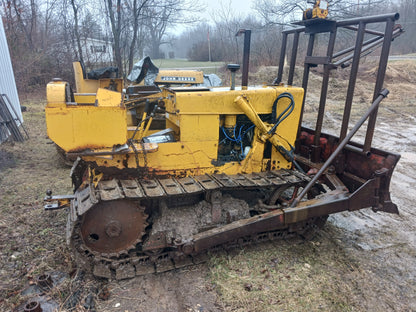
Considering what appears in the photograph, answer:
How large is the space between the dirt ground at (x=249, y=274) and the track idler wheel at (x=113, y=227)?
14.1 inches

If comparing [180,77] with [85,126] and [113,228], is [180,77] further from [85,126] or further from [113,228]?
[113,228]

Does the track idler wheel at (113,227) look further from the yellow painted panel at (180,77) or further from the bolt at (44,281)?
the yellow painted panel at (180,77)

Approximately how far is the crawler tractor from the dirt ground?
23cm

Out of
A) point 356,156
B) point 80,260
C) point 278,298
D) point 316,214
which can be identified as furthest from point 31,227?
point 356,156

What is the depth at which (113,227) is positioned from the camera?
340cm

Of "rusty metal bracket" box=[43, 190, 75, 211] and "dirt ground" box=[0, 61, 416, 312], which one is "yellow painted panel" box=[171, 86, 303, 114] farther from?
"dirt ground" box=[0, 61, 416, 312]

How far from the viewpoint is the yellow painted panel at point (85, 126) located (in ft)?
10.4

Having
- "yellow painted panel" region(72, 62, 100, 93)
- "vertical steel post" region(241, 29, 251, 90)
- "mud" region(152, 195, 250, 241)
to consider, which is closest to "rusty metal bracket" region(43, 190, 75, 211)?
"mud" region(152, 195, 250, 241)

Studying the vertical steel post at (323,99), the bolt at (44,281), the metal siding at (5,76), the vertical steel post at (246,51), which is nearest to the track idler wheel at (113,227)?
the bolt at (44,281)

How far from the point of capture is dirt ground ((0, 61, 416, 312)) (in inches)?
124

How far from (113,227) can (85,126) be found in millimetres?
1104

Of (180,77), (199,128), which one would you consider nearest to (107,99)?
(199,128)

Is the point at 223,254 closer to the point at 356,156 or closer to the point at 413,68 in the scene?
the point at 356,156

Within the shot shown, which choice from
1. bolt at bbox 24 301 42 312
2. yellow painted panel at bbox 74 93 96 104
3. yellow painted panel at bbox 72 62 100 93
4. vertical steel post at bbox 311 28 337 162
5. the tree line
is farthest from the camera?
the tree line
